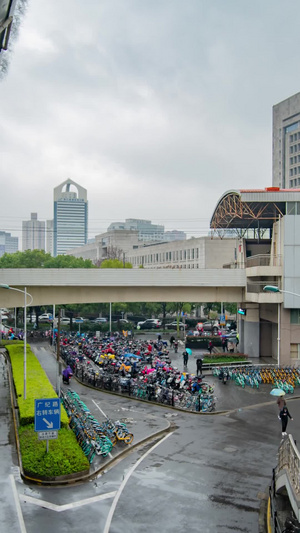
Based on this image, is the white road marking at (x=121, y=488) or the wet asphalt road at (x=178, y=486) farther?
the wet asphalt road at (x=178, y=486)

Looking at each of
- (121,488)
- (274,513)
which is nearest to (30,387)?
(121,488)

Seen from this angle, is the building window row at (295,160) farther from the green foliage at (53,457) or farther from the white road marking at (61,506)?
the white road marking at (61,506)

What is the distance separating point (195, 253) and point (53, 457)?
82.4 m

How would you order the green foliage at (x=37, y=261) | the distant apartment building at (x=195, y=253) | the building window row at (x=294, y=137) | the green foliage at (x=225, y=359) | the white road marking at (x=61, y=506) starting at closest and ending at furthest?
the white road marking at (x=61, y=506), the green foliage at (x=225, y=359), the green foliage at (x=37, y=261), the distant apartment building at (x=195, y=253), the building window row at (x=294, y=137)

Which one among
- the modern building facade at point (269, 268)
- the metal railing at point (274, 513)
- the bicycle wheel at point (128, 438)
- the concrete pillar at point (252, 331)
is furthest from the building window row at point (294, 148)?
the metal railing at point (274, 513)

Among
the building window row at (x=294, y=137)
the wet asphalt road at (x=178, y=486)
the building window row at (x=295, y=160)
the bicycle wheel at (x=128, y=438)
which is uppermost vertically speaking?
the building window row at (x=294, y=137)

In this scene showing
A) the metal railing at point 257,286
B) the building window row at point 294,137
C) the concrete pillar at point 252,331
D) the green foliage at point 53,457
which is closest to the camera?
the green foliage at point 53,457

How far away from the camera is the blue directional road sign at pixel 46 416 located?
16.8 metres

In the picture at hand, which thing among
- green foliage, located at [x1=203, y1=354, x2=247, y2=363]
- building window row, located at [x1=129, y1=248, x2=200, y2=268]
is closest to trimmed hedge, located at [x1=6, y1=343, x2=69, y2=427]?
green foliage, located at [x1=203, y1=354, x2=247, y2=363]

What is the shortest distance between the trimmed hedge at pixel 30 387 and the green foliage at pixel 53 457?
2.12 metres

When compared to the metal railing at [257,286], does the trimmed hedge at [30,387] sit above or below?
below

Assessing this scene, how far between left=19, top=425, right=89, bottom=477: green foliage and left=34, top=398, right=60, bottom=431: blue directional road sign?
2.81ft

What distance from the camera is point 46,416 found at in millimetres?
16906

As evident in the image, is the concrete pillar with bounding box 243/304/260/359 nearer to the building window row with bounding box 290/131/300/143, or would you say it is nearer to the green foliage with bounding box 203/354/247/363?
the green foliage with bounding box 203/354/247/363
